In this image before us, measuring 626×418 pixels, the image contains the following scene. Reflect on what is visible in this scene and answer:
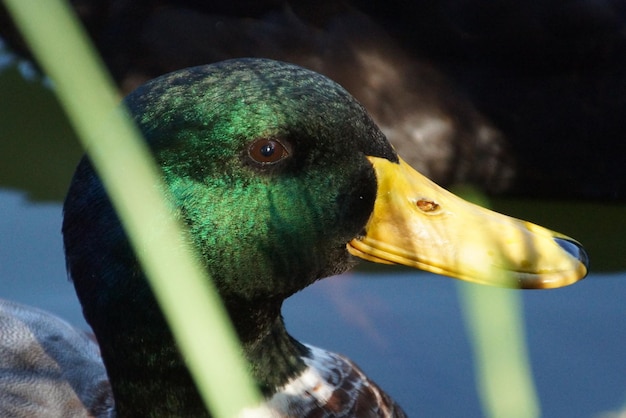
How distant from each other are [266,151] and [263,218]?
0.47 feet

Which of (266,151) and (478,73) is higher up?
(266,151)

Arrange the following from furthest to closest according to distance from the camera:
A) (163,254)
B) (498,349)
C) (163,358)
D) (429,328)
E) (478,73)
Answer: (478,73), (429,328), (498,349), (163,358), (163,254)

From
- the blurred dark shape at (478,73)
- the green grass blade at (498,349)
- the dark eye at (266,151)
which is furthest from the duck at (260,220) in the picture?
the blurred dark shape at (478,73)

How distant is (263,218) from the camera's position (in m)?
2.35

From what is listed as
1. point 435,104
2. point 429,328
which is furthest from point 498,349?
point 435,104

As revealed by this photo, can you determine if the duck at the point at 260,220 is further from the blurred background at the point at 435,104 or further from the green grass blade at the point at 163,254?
the blurred background at the point at 435,104

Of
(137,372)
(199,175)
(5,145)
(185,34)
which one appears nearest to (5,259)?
(5,145)

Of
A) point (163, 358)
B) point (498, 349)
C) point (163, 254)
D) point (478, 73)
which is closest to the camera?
point (163, 254)

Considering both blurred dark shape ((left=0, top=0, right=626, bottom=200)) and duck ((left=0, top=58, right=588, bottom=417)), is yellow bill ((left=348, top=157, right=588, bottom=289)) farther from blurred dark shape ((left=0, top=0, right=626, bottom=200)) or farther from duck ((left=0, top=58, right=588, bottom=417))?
blurred dark shape ((left=0, top=0, right=626, bottom=200))

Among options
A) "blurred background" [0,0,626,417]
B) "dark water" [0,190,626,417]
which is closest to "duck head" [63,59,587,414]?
"dark water" [0,190,626,417]

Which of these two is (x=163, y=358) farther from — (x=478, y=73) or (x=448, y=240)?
(x=478, y=73)

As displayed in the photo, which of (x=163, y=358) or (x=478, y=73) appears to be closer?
(x=163, y=358)

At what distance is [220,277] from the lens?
235 cm

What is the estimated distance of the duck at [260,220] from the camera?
2.26 metres
